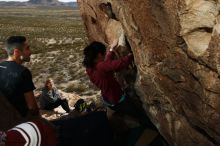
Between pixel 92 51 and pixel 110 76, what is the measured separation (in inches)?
26.4

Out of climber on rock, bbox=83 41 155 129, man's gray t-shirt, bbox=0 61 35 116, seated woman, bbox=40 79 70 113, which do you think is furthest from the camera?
seated woman, bbox=40 79 70 113

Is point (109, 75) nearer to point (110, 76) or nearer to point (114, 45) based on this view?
point (110, 76)

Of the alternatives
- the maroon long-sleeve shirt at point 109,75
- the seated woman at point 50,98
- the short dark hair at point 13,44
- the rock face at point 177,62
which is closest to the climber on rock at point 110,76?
the maroon long-sleeve shirt at point 109,75

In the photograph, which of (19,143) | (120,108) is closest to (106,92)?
(120,108)

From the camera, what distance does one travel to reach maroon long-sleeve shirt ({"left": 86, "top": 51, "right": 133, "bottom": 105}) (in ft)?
28.9

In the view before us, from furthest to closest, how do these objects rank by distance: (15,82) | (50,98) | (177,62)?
(50,98) → (15,82) → (177,62)

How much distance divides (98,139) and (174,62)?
287cm

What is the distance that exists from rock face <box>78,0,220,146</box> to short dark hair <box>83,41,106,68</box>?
0.60 m

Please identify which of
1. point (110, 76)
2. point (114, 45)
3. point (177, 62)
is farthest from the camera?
point (114, 45)

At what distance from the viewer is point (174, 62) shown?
749 cm

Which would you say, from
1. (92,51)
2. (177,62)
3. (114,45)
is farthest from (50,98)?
(177,62)

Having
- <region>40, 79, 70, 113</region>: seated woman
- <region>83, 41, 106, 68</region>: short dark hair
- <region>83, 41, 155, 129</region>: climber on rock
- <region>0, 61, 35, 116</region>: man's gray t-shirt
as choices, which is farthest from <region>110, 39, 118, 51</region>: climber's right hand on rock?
<region>40, 79, 70, 113</region>: seated woman

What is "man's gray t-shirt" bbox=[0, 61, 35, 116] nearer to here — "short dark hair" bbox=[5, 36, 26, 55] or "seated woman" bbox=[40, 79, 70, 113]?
"short dark hair" bbox=[5, 36, 26, 55]

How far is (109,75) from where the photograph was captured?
927cm
